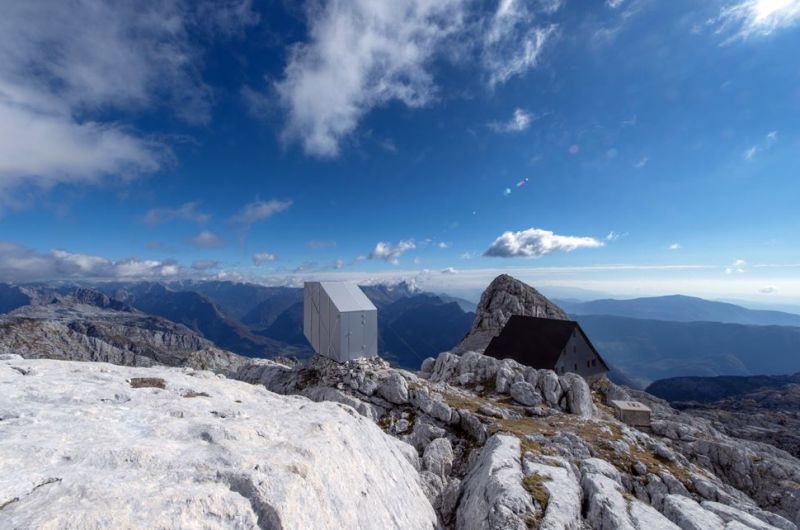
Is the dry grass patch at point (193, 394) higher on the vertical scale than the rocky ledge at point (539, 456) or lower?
higher

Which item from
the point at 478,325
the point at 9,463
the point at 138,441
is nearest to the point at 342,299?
the point at 138,441

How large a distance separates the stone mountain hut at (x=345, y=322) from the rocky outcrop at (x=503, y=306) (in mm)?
57352

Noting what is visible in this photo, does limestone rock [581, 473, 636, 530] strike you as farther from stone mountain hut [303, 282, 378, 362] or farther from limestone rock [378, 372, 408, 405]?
stone mountain hut [303, 282, 378, 362]

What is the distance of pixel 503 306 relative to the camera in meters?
90.0

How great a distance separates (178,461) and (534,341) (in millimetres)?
52601

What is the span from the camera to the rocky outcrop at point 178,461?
5.75 m

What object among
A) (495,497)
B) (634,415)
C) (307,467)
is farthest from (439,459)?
(634,415)

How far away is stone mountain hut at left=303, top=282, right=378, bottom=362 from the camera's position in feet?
85.1

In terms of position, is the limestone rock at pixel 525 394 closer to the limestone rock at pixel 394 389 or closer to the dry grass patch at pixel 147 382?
the limestone rock at pixel 394 389

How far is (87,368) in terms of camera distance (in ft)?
43.7

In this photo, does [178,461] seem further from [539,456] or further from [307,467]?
[539,456]

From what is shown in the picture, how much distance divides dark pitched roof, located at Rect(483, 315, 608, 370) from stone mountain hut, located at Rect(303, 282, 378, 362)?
32.1 m

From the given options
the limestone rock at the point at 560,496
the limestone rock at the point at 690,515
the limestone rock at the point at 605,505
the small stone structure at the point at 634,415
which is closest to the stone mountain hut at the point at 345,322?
the limestone rock at the point at 560,496

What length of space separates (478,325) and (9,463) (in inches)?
3493
